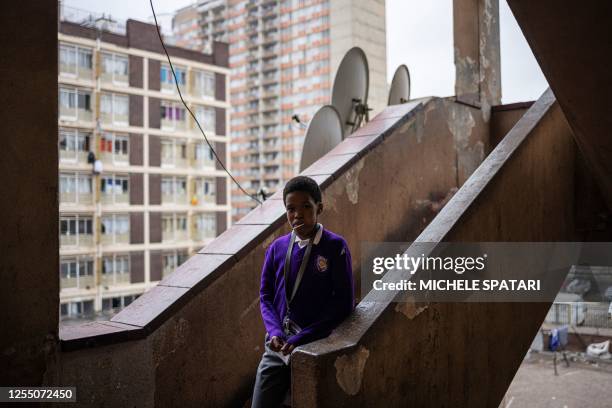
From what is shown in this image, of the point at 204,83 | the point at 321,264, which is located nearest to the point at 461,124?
the point at 321,264

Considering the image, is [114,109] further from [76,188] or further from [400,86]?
[400,86]

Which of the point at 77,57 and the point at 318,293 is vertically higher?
the point at 77,57

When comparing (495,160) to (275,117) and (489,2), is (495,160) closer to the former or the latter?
(489,2)

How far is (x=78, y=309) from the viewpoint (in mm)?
27141

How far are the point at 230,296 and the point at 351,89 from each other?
4.53 meters

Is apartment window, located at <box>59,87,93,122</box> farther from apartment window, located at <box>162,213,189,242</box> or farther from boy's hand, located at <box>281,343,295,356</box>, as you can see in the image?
boy's hand, located at <box>281,343,295,356</box>

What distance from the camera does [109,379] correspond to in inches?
116

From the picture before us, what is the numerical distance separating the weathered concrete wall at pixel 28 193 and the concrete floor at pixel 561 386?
14.4m

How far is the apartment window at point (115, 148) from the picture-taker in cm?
2784

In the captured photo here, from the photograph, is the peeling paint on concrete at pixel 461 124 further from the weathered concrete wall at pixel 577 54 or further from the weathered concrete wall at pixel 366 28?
the weathered concrete wall at pixel 366 28

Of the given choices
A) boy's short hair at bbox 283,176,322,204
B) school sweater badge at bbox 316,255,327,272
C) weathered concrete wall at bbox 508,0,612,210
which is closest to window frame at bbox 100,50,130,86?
weathered concrete wall at bbox 508,0,612,210

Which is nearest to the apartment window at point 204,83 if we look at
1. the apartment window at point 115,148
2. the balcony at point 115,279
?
the apartment window at point 115,148

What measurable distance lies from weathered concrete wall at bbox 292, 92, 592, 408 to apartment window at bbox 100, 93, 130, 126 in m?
26.3

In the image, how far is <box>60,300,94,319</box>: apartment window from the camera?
1052 inches
